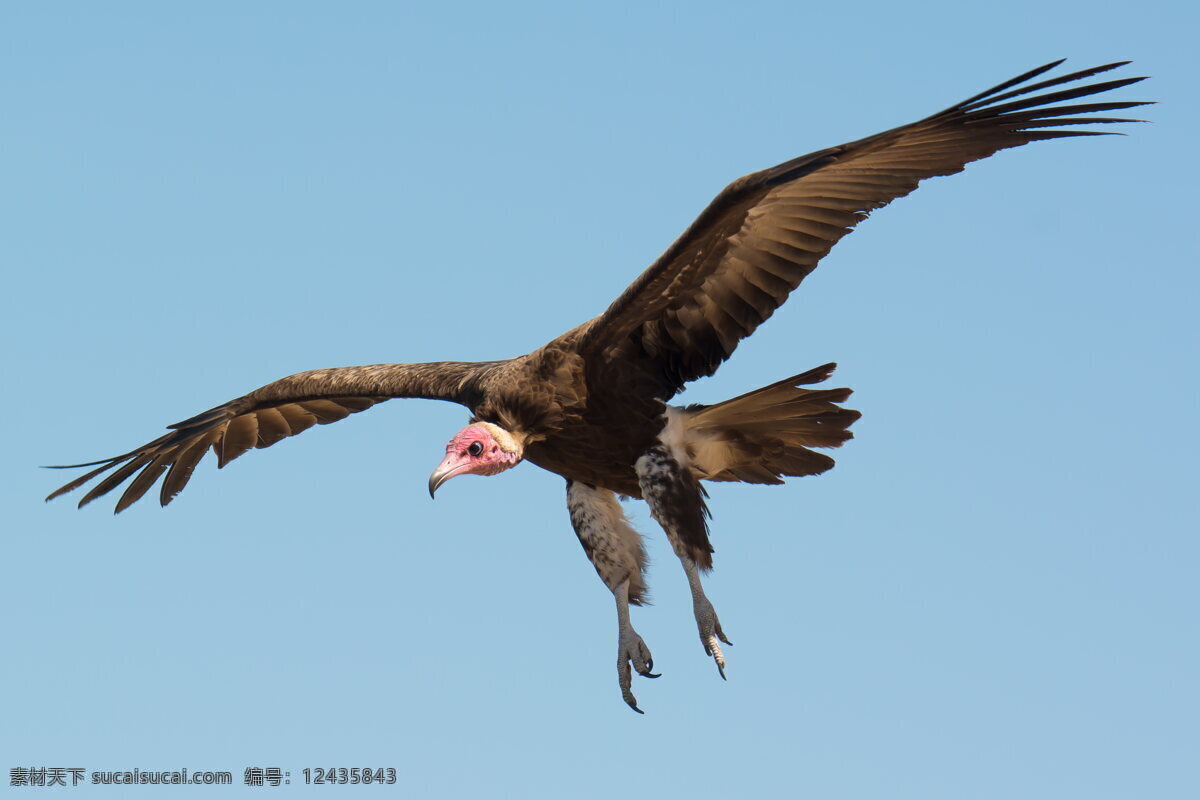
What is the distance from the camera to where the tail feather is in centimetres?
1089

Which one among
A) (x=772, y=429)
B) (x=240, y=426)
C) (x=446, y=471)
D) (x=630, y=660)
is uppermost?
(x=240, y=426)

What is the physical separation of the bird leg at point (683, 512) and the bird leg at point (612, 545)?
2.11ft

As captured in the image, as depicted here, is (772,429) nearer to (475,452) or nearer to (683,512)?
(683,512)

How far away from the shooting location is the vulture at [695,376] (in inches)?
383

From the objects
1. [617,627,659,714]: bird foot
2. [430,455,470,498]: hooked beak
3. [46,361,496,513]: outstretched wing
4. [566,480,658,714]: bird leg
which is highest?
[46,361,496,513]: outstretched wing

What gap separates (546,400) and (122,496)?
3999mm

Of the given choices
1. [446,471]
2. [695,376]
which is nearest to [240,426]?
[446,471]

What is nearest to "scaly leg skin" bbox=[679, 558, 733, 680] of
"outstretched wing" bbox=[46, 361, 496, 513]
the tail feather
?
the tail feather

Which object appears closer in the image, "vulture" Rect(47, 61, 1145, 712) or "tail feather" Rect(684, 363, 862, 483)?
"vulture" Rect(47, 61, 1145, 712)

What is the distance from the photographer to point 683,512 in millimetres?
10531

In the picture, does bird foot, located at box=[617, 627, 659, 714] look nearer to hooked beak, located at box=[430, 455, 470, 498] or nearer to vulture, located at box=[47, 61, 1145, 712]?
vulture, located at box=[47, 61, 1145, 712]

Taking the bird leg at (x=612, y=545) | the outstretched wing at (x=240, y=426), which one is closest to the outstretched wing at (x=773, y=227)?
the bird leg at (x=612, y=545)

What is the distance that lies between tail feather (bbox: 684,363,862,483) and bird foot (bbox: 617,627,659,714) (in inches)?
43.8

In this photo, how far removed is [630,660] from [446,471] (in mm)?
1590
